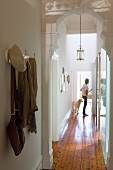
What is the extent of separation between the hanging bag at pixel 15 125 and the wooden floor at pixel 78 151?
2.03 metres

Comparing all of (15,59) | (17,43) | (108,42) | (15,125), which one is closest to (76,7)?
(108,42)

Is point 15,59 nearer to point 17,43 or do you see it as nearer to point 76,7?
point 17,43

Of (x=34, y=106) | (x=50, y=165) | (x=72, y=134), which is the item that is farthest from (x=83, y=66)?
(x=34, y=106)

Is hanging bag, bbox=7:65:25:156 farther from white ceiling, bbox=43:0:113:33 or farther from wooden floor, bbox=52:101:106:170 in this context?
wooden floor, bbox=52:101:106:170

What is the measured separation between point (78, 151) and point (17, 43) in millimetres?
3394

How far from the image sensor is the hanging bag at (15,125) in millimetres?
2651

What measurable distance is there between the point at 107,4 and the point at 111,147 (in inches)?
87.2


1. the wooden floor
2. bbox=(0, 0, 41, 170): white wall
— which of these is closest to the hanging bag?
→ bbox=(0, 0, 41, 170): white wall

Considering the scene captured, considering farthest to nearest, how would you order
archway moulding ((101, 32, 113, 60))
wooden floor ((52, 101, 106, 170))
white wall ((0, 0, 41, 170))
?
wooden floor ((52, 101, 106, 170))
archway moulding ((101, 32, 113, 60))
white wall ((0, 0, 41, 170))

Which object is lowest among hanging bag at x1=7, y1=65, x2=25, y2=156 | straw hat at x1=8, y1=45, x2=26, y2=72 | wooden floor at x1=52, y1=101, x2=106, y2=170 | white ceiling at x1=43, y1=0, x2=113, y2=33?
wooden floor at x1=52, y1=101, x2=106, y2=170

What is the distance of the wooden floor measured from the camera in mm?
4801

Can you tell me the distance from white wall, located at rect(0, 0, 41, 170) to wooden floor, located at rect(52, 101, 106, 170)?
89 centimetres

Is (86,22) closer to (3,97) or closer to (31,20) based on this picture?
(31,20)

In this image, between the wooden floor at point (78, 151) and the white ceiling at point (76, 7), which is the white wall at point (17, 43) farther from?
the wooden floor at point (78, 151)
